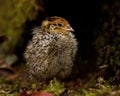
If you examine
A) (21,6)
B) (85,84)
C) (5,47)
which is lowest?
(85,84)

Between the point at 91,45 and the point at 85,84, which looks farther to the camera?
the point at 91,45

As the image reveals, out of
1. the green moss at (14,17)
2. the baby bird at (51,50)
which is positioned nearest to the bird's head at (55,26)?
the baby bird at (51,50)

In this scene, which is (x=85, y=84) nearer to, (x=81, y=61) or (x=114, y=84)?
(x=114, y=84)

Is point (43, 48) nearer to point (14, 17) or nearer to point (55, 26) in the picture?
point (55, 26)

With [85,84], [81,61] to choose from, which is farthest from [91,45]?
[85,84]

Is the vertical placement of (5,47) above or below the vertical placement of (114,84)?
above

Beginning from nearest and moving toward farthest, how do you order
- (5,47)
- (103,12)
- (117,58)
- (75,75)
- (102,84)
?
(102,84) < (117,58) < (103,12) < (75,75) < (5,47)

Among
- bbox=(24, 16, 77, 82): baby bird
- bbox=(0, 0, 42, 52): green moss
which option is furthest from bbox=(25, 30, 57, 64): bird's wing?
bbox=(0, 0, 42, 52): green moss

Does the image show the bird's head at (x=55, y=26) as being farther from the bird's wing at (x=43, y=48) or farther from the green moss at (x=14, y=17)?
the green moss at (x=14, y=17)
